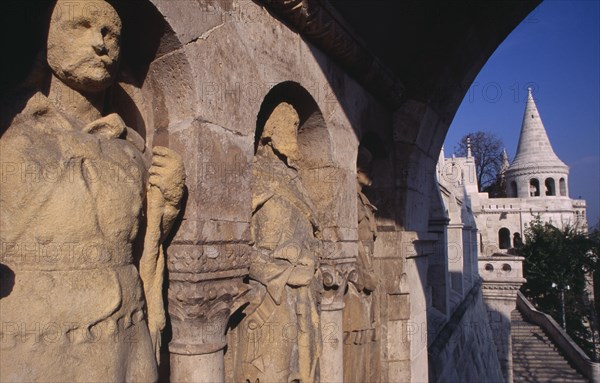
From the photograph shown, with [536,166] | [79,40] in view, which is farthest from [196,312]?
[536,166]

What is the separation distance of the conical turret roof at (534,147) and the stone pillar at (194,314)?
36963mm

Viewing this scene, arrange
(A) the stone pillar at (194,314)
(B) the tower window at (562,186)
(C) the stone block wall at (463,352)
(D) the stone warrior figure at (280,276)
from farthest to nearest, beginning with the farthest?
(B) the tower window at (562,186) → (C) the stone block wall at (463,352) → (D) the stone warrior figure at (280,276) → (A) the stone pillar at (194,314)

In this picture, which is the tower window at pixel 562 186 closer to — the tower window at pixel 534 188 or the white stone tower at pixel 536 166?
the white stone tower at pixel 536 166

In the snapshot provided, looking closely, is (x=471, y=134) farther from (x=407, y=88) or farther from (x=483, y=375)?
(x=407, y=88)

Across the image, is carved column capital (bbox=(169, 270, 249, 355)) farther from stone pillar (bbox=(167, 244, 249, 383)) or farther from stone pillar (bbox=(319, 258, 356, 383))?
stone pillar (bbox=(319, 258, 356, 383))

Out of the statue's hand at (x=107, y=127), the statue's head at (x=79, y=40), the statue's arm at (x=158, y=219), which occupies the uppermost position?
the statue's head at (x=79, y=40)

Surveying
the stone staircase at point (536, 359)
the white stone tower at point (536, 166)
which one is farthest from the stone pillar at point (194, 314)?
the white stone tower at point (536, 166)

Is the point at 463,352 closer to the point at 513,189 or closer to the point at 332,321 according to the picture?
the point at 332,321

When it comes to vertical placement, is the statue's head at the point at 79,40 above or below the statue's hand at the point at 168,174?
above

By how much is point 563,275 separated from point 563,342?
571cm

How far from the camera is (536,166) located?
35250mm

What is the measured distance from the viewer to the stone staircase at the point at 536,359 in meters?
15.8

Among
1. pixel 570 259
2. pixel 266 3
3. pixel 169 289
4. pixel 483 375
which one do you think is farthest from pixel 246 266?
pixel 570 259

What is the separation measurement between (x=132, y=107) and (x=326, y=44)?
139 cm
